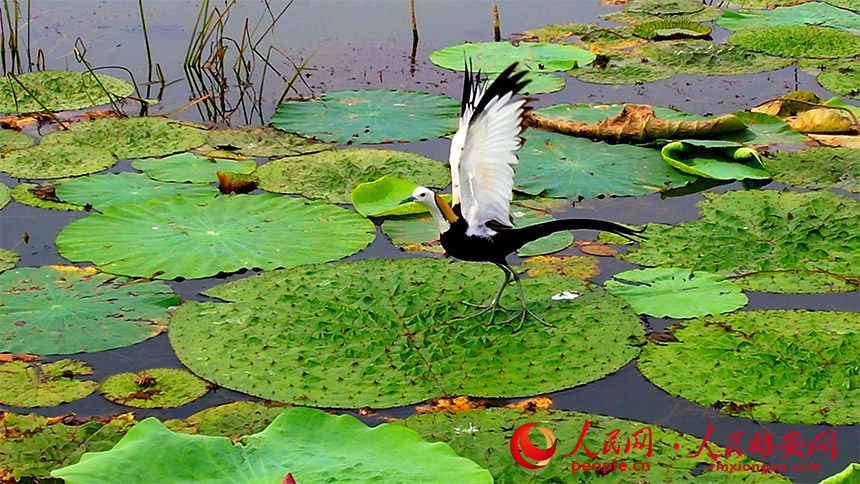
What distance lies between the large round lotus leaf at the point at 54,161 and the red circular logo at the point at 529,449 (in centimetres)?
349

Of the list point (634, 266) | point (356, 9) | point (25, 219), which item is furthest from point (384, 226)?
point (356, 9)

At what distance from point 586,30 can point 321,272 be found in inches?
212

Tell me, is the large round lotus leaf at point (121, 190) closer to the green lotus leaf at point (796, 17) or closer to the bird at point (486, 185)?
the bird at point (486, 185)

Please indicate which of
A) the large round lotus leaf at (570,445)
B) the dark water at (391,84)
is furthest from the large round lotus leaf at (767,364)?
the large round lotus leaf at (570,445)

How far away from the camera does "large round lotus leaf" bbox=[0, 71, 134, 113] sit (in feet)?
23.3

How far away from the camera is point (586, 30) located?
946 cm

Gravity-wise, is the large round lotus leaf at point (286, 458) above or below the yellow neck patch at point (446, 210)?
below

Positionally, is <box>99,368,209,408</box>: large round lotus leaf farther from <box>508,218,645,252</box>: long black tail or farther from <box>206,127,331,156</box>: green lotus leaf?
<box>206,127,331,156</box>: green lotus leaf

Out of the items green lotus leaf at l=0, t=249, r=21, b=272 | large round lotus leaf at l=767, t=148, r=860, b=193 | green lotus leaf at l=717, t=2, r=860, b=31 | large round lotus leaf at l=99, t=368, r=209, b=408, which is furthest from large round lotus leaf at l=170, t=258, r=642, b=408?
green lotus leaf at l=717, t=2, r=860, b=31

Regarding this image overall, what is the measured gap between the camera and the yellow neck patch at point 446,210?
4137mm

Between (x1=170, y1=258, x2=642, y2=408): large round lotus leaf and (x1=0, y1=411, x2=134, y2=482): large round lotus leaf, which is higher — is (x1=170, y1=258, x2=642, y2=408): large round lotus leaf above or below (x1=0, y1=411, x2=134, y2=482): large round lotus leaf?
below

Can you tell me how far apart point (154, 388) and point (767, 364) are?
2.20 m

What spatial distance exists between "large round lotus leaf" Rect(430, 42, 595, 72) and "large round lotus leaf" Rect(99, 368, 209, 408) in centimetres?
445

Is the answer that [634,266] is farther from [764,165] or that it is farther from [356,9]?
[356,9]
